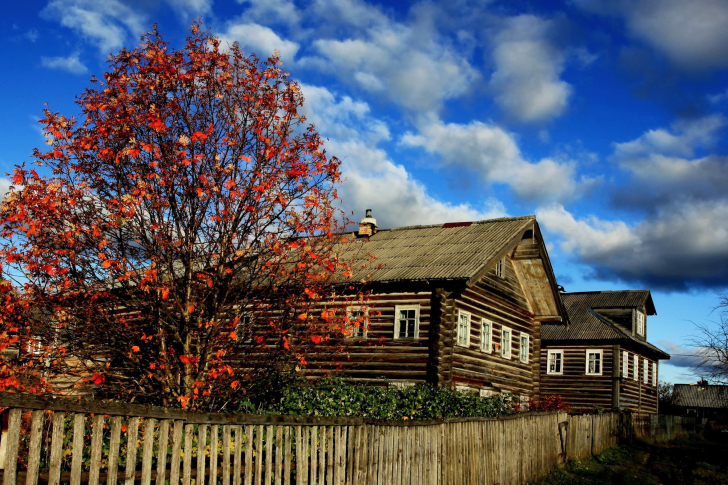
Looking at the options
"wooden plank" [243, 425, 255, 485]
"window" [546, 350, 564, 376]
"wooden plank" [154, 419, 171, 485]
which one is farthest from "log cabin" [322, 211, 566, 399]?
"wooden plank" [154, 419, 171, 485]

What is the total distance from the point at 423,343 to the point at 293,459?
42.2 ft

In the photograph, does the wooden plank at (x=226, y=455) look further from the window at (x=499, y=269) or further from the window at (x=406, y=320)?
the window at (x=499, y=269)

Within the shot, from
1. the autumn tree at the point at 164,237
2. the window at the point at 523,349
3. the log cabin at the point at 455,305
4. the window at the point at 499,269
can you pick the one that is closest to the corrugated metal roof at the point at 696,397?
the window at the point at 523,349

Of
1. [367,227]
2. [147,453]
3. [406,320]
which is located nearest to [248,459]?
[147,453]

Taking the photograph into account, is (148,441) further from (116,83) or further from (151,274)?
(116,83)

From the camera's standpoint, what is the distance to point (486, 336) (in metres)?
23.2

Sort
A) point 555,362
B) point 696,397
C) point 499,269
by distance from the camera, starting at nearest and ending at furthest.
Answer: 1. point 499,269
2. point 555,362
3. point 696,397

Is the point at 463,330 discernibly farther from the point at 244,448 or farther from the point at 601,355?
the point at 601,355

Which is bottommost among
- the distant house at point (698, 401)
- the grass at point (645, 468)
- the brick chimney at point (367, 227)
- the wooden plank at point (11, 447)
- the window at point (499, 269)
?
the distant house at point (698, 401)

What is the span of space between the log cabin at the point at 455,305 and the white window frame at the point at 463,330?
0.04 meters

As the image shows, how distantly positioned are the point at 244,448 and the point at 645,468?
1546 centimetres

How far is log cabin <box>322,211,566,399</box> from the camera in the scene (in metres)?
19.9

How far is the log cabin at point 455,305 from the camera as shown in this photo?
1992 cm

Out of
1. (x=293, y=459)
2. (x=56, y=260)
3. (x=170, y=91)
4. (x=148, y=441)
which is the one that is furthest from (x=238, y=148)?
(x=148, y=441)
